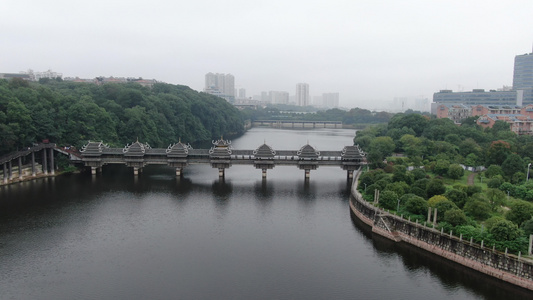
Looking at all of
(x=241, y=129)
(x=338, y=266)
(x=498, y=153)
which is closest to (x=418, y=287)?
(x=338, y=266)

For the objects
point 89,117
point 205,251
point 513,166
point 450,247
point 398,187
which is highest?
point 89,117

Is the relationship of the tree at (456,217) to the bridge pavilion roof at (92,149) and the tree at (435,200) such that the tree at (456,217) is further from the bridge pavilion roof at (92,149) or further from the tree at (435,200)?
the bridge pavilion roof at (92,149)

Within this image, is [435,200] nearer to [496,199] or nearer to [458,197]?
[458,197]

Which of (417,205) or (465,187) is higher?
(465,187)

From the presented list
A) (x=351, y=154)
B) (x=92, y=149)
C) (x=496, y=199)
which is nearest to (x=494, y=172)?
(x=496, y=199)

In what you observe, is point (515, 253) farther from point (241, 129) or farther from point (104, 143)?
point (241, 129)

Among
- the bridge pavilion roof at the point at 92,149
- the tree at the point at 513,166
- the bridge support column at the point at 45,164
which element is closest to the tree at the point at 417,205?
the tree at the point at 513,166

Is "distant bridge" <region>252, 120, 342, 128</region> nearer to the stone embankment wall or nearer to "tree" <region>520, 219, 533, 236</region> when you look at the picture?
the stone embankment wall

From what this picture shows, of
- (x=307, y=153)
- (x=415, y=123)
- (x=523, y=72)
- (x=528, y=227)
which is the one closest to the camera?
(x=528, y=227)
